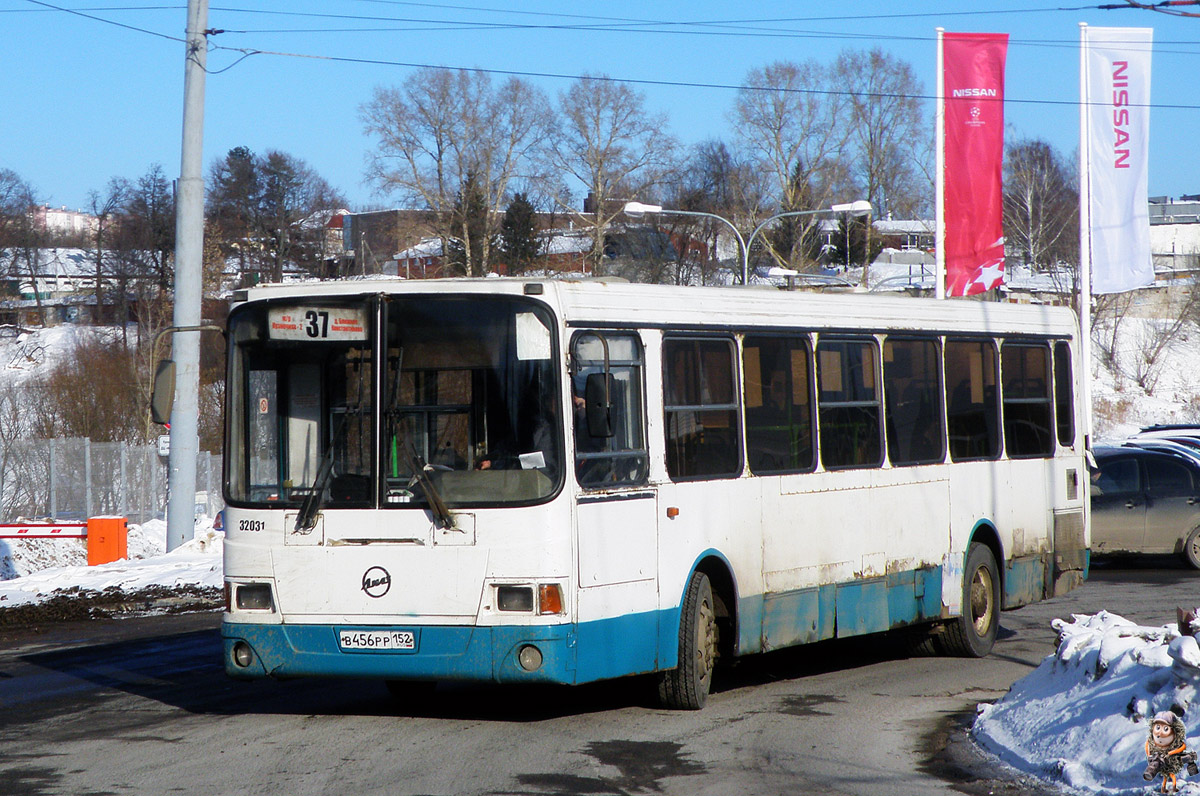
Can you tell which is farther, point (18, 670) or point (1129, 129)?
point (1129, 129)

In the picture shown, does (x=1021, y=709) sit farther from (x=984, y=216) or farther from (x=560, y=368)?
(x=984, y=216)

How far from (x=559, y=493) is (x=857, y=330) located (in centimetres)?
375

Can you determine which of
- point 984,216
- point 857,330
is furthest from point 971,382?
point 984,216

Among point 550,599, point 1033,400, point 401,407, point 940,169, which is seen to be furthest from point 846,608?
point 940,169

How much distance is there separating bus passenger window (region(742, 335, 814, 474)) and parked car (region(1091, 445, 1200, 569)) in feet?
37.2

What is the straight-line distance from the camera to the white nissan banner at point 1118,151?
80.1ft

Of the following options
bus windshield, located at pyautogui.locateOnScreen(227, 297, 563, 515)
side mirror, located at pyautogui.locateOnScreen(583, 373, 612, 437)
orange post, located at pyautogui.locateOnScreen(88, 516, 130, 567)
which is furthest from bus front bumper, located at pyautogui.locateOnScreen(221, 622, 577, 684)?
orange post, located at pyautogui.locateOnScreen(88, 516, 130, 567)

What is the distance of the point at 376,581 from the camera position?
8.28m

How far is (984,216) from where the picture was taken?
77.8 feet

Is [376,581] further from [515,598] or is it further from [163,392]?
[163,392]

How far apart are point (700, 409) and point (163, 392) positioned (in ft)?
10.9

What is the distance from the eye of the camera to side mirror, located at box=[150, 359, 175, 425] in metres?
8.82

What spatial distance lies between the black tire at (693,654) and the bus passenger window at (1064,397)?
5.59 meters

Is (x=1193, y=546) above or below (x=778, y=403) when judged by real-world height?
below
